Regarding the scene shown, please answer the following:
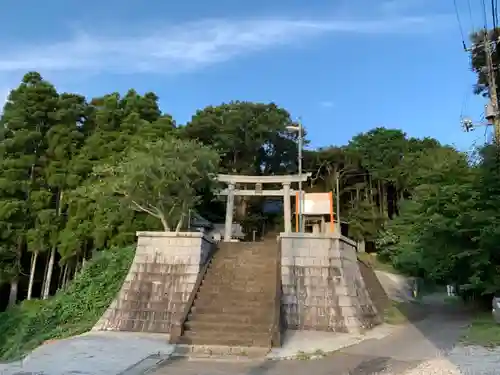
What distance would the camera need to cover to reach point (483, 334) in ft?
27.5

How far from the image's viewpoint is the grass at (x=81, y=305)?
953cm

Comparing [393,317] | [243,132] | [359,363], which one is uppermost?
[243,132]

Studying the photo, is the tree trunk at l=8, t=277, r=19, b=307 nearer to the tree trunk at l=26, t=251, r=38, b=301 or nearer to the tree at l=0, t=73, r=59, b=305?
the tree at l=0, t=73, r=59, b=305

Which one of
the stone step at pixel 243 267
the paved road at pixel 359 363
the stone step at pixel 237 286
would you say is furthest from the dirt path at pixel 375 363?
the stone step at pixel 243 267

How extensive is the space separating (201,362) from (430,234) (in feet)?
24.8

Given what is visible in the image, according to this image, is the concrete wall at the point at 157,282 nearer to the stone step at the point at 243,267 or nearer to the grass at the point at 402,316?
the stone step at the point at 243,267

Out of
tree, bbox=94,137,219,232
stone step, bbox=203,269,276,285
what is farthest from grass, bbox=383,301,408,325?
tree, bbox=94,137,219,232

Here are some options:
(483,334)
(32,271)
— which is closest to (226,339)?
(483,334)

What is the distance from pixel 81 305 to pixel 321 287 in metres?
5.59

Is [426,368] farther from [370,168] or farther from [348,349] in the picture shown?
[370,168]

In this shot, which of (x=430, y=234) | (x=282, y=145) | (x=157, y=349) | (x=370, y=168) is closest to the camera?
(x=157, y=349)

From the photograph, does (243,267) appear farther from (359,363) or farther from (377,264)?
(377,264)

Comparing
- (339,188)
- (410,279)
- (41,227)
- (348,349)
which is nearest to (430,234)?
(348,349)

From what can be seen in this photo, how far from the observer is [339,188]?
94.5ft
